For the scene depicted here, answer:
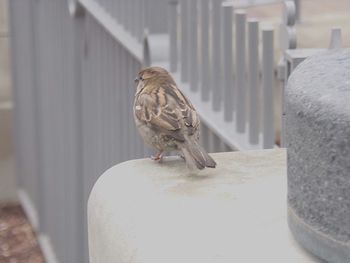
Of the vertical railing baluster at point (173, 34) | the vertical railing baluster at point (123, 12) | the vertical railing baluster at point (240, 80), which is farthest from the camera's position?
the vertical railing baluster at point (123, 12)

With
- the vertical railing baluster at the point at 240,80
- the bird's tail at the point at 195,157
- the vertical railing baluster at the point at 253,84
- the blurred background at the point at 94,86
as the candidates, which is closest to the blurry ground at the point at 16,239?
the blurred background at the point at 94,86

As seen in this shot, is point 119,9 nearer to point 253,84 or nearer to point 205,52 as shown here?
point 205,52

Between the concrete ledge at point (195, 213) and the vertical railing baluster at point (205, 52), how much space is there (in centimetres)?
168

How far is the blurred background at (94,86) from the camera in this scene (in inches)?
161

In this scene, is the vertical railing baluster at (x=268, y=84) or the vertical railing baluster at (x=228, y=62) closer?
the vertical railing baluster at (x=268, y=84)

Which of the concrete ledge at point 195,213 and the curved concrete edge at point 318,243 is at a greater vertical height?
the curved concrete edge at point 318,243

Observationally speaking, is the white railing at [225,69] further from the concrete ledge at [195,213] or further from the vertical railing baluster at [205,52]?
the concrete ledge at [195,213]

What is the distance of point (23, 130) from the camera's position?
8.98 metres

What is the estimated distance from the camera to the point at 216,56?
4207 mm

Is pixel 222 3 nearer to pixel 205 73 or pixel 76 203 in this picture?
pixel 205 73

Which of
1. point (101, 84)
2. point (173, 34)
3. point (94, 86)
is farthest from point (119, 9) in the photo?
point (173, 34)

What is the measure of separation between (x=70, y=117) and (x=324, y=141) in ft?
17.6

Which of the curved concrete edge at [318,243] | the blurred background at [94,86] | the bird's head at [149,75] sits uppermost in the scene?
the curved concrete edge at [318,243]

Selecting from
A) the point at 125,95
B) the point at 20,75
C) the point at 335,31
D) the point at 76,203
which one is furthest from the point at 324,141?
the point at 20,75
